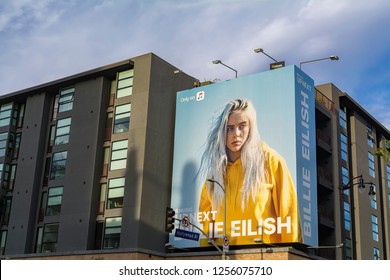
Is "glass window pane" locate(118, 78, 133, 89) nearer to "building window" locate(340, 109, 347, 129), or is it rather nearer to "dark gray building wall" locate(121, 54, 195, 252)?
"dark gray building wall" locate(121, 54, 195, 252)

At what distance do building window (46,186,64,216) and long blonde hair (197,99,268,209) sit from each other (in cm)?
1327

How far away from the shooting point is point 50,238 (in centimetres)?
4778

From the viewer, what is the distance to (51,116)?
5394 cm

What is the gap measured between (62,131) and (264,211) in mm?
21813

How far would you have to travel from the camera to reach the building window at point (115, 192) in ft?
147

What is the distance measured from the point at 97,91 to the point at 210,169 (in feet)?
44.4

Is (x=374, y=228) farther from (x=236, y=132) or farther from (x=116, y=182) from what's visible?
(x=116, y=182)

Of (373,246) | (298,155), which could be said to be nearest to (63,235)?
(298,155)

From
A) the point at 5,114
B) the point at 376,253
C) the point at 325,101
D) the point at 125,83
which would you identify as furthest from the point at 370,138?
the point at 5,114

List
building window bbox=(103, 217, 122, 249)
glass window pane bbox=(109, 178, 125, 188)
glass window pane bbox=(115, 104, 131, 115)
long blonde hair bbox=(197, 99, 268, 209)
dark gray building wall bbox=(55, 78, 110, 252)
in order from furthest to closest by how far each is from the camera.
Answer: glass window pane bbox=(115, 104, 131, 115), dark gray building wall bbox=(55, 78, 110, 252), glass window pane bbox=(109, 178, 125, 188), building window bbox=(103, 217, 122, 249), long blonde hair bbox=(197, 99, 268, 209)

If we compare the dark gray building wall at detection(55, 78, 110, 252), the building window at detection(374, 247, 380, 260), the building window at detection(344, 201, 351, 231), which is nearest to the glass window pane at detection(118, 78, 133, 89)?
the dark gray building wall at detection(55, 78, 110, 252)

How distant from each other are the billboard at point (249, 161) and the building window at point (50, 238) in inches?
429

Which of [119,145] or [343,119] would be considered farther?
[343,119]

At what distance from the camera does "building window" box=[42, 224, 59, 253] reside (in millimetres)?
47344
